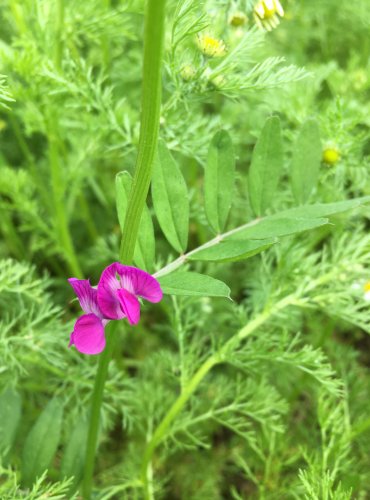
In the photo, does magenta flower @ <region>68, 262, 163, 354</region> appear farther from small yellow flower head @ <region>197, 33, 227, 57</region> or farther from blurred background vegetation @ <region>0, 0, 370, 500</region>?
small yellow flower head @ <region>197, 33, 227, 57</region>

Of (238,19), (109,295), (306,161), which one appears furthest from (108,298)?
(238,19)

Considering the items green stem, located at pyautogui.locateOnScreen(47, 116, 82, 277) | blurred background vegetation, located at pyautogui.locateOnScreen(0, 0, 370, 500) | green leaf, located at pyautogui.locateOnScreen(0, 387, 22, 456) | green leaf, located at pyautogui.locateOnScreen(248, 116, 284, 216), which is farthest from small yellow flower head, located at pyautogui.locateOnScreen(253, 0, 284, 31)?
green leaf, located at pyautogui.locateOnScreen(0, 387, 22, 456)

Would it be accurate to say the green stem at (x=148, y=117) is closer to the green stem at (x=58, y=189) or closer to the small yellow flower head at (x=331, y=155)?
the small yellow flower head at (x=331, y=155)

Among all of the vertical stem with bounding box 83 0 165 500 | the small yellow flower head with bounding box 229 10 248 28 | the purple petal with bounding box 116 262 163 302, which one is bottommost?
the purple petal with bounding box 116 262 163 302

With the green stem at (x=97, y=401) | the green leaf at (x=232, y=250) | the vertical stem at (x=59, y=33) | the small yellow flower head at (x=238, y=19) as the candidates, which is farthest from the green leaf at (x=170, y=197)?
the vertical stem at (x=59, y=33)

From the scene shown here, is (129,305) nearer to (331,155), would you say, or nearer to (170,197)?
(170,197)

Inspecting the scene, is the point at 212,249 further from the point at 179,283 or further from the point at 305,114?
the point at 305,114
